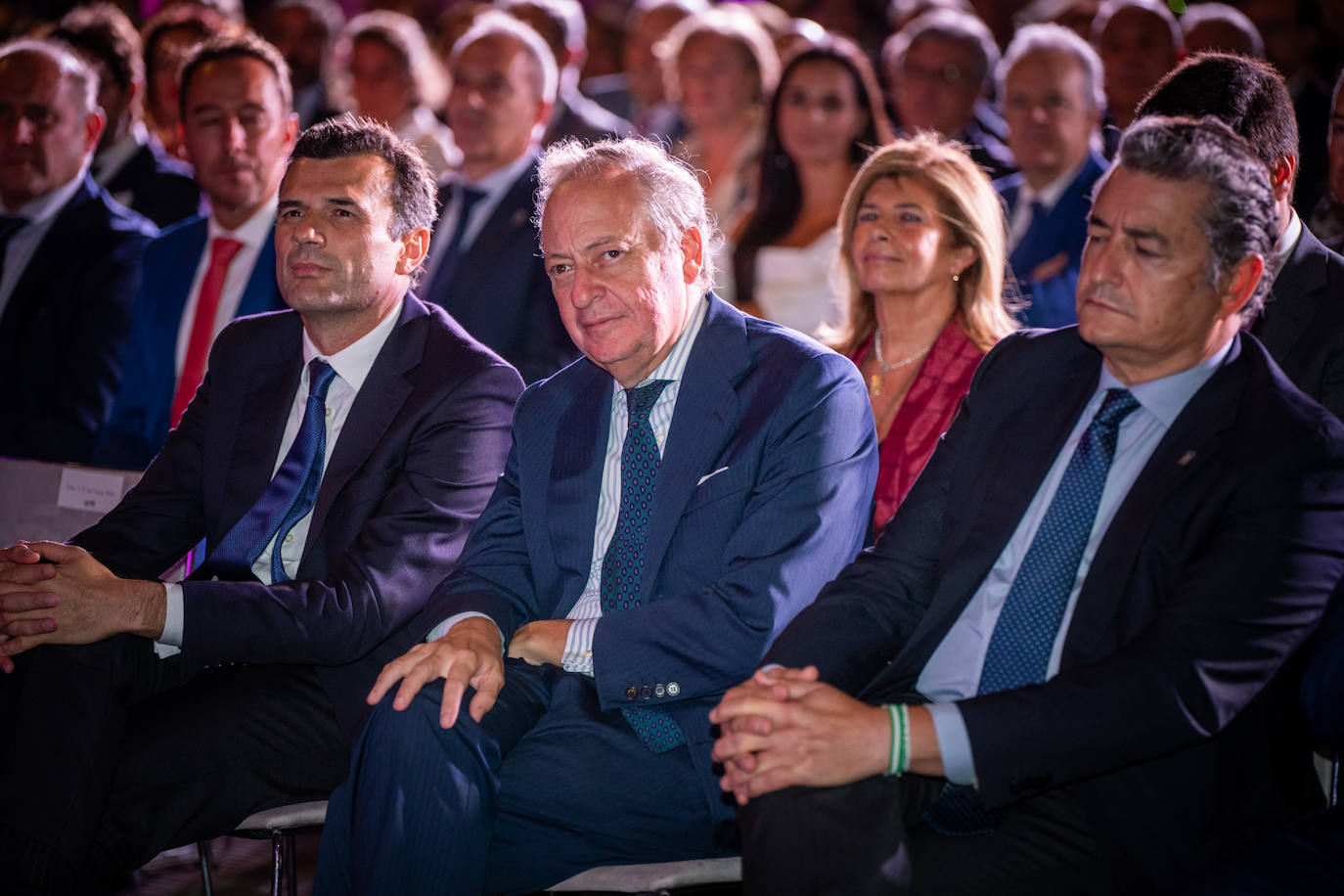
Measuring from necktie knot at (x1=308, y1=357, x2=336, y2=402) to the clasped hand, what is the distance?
1.26 meters

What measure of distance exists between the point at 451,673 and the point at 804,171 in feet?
8.89

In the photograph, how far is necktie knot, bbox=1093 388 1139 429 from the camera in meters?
1.93

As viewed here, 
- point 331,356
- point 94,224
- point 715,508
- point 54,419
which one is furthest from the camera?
point 94,224

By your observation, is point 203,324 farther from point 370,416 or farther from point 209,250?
point 370,416

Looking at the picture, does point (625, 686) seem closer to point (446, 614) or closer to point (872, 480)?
point (446, 614)

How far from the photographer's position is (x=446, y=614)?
224 centimetres

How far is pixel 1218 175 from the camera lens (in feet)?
6.04

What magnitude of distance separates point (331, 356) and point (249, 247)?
1314 mm

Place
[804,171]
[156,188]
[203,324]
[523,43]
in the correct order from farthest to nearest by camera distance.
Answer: [156,188], [523,43], [804,171], [203,324]

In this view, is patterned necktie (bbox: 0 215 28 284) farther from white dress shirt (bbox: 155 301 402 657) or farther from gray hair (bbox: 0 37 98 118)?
white dress shirt (bbox: 155 301 402 657)

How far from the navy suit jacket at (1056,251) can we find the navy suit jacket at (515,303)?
1.39m

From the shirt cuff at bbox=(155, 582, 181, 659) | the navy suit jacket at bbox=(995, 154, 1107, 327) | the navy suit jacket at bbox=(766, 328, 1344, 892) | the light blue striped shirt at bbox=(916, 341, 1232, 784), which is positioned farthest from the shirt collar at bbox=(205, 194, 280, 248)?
the light blue striped shirt at bbox=(916, 341, 1232, 784)

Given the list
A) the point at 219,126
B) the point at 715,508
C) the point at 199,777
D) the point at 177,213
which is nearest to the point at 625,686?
the point at 715,508

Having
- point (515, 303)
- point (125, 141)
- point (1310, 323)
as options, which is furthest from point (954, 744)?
point (125, 141)
